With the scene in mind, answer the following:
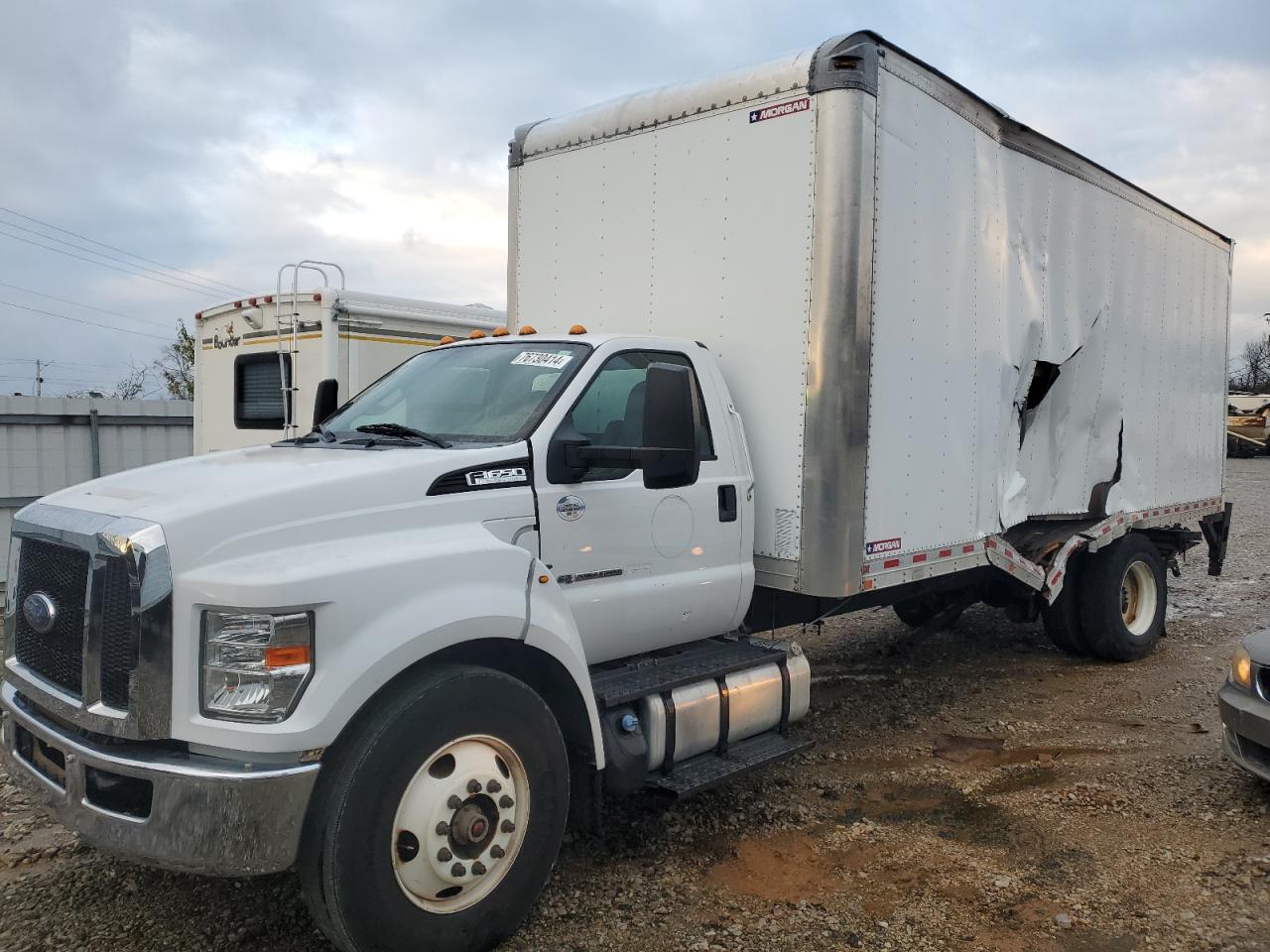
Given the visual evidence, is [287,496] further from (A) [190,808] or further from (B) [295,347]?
(B) [295,347]

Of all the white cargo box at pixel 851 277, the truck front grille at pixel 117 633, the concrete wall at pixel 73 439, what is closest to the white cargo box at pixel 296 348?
the concrete wall at pixel 73 439

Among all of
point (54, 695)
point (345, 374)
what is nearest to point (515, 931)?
point (54, 695)

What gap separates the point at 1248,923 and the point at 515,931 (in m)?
2.75

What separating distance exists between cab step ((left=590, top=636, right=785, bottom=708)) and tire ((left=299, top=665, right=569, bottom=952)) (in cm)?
59

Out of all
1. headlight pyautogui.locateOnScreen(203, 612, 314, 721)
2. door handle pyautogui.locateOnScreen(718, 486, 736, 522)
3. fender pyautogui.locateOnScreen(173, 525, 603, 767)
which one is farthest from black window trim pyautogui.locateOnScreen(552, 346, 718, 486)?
headlight pyautogui.locateOnScreen(203, 612, 314, 721)

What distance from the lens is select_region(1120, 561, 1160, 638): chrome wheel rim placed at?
8172 mm

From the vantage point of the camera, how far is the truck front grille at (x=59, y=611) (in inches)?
128

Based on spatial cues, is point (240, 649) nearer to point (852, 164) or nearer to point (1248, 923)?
point (852, 164)

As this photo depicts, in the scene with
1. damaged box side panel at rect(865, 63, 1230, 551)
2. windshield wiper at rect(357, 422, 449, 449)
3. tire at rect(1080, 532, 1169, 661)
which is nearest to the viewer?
windshield wiper at rect(357, 422, 449, 449)

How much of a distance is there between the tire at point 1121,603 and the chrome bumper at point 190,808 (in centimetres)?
654

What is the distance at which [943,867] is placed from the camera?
4.27 metres

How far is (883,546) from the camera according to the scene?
5105mm

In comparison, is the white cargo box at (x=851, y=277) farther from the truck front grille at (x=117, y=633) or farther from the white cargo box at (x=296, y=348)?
the white cargo box at (x=296, y=348)

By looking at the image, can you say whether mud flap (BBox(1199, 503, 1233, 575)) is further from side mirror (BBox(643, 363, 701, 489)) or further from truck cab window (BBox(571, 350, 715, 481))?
side mirror (BBox(643, 363, 701, 489))
